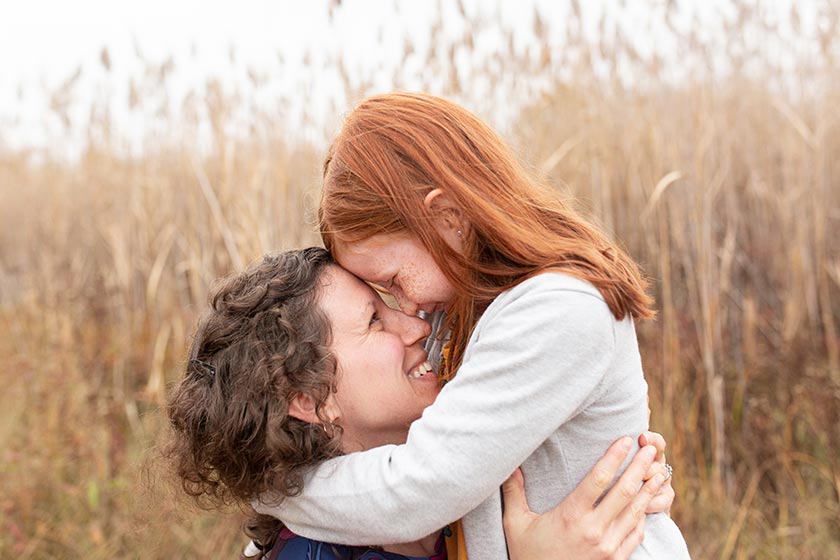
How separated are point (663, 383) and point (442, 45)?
154 cm

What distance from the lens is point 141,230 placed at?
14.1ft

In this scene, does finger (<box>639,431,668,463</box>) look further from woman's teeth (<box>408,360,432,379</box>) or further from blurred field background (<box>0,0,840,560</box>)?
blurred field background (<box>0,0,840,560</box>)

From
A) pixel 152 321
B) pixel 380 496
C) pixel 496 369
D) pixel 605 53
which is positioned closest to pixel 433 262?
pixel 496 369

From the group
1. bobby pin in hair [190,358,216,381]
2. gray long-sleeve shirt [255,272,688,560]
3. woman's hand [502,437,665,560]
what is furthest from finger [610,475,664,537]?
bobby pin in hair [190,358,216,381]

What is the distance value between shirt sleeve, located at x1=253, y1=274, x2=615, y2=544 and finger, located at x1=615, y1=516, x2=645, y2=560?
0.85ft

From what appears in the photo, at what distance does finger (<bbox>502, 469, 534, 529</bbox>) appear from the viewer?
56.6 inches

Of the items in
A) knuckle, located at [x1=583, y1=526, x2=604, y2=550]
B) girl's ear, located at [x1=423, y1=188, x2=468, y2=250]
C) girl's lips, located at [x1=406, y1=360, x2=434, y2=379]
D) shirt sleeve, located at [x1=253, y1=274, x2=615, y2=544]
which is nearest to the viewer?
shirt sleeve, located at [x1=253, y1=274, x2=615, y2=544]

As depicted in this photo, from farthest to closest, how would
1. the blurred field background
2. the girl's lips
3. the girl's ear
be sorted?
the blurred field background, the girl's lips, the girl's ear

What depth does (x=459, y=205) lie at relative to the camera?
1468mm

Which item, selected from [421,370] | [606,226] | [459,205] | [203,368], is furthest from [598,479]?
[606,226]

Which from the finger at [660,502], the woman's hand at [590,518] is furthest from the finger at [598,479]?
the finger at [660,502]

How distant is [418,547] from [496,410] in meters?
0.48

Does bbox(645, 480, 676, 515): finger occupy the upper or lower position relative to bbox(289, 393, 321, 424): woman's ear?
lower

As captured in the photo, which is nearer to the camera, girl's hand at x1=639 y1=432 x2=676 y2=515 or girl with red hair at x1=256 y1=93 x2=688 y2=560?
girl with red hair at x1=256 y1=93 x2=688 y2=560
